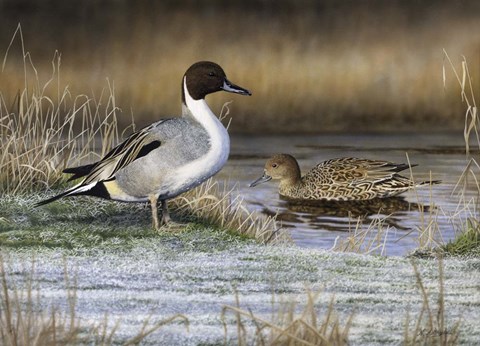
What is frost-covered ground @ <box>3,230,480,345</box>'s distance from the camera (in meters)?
4.45

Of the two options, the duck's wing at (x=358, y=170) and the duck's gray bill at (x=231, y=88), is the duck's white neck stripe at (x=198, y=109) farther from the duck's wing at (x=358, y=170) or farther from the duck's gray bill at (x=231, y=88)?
the duck's wing at (x=358, y=170)

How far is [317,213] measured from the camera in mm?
11391

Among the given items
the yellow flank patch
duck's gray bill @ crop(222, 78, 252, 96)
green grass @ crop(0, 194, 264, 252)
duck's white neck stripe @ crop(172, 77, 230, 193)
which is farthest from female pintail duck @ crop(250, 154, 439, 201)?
the yellow flank patch

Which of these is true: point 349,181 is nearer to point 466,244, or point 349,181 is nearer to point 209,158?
point 466,244

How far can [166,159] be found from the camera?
6.45 meters

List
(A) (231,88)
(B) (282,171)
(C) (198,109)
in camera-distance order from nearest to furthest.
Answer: (C) (198,109) → (A) (231,88) → (B) (282,171)

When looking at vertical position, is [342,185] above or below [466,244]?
Answer: below

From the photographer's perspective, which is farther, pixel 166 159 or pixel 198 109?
pixel 198 109

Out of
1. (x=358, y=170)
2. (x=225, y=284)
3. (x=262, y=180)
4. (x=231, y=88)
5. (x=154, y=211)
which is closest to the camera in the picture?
(x=225, y=284)

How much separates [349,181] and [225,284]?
23.8ft

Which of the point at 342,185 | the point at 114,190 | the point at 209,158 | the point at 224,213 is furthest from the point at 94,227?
the point at 342,185

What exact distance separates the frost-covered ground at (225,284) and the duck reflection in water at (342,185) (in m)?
5.56

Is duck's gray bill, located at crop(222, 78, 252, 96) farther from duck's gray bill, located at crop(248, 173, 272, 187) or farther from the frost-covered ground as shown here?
duck's gray bill, located at crop(248, 173, 272, 187)

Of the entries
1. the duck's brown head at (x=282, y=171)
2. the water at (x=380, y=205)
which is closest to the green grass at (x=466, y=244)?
the water at (x=380, y=205)
